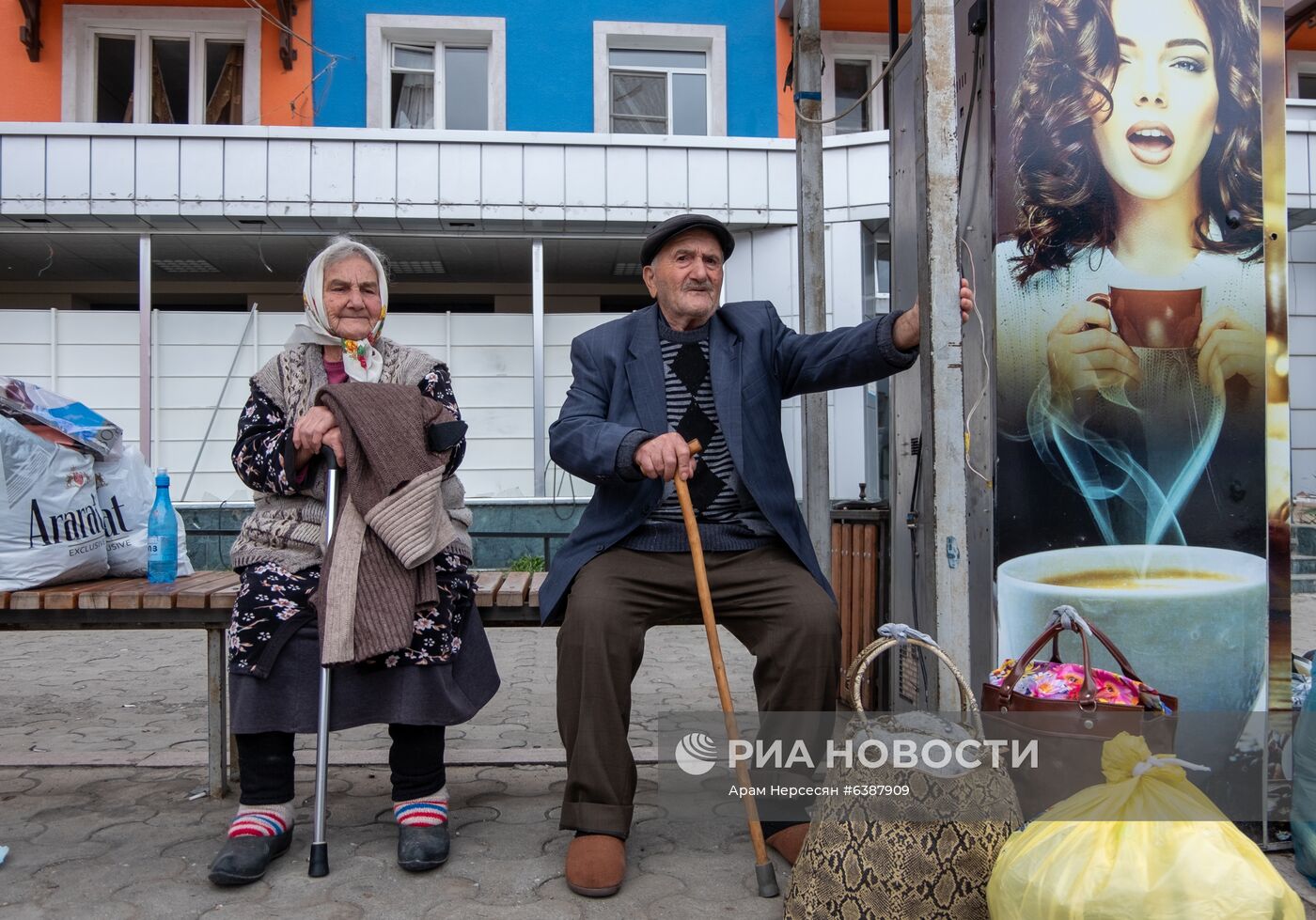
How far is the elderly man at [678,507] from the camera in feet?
8.29

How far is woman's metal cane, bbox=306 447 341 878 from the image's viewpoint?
2453 mm

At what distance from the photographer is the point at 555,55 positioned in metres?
9.26

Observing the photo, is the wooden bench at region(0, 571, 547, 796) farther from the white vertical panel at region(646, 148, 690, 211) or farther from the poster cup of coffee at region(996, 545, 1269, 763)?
the white vertical panel at region(646, 148, 690, 211)

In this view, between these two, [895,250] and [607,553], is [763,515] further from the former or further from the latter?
[895,250]

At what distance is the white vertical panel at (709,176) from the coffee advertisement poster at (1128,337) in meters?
Answer: 5.71

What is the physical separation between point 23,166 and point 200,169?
4.80 ft

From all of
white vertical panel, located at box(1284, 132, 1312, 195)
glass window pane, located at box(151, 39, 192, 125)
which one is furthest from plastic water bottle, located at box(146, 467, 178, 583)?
white vertical panel, located at box(1284, 132, 1312, 195)

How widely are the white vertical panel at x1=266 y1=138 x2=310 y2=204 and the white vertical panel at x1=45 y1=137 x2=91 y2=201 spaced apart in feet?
4.78

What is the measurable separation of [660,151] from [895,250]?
5.22 meters

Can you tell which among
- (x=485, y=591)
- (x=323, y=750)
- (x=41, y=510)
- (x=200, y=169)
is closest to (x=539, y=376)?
(x=200, y=169)

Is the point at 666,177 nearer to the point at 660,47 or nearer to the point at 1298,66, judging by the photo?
the point at 660,47

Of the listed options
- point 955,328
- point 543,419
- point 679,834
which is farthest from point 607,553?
point 543,419

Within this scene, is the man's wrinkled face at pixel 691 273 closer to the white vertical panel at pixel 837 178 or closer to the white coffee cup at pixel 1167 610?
the white coffee cup at pixel 1167 610

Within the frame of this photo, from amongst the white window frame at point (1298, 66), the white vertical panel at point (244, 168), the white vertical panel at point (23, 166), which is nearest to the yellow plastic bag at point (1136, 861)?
the white vertical panel at point (244, 168)
